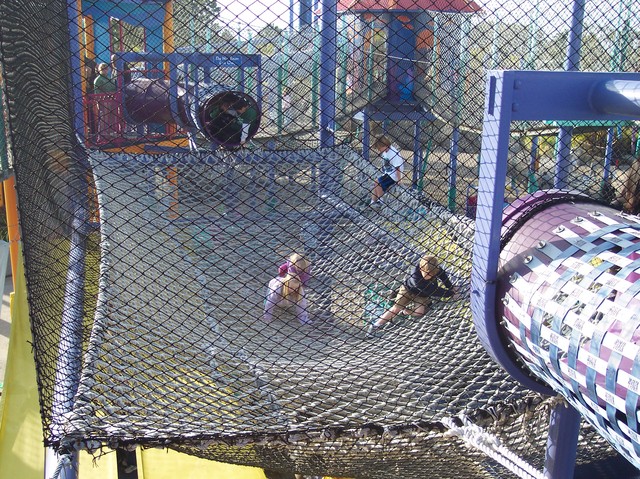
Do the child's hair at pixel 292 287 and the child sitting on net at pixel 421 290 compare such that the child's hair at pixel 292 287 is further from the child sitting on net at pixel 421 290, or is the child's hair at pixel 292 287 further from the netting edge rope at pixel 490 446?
the netting edge rope at pixel 490 446

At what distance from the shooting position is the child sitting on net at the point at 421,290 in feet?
7.57

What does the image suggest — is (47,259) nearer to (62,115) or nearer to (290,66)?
(62,115)

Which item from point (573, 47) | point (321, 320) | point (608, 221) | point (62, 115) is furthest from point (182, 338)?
point (573, 47)

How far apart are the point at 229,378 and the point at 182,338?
23 centimetres

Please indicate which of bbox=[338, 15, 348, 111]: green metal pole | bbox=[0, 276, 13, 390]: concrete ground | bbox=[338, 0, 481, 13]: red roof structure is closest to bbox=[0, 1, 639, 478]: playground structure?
bbox=[338, 15, 348, 111]: green metal pole

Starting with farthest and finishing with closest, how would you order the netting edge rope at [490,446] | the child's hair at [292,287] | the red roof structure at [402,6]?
1. the red roof structure at [402,6]
2. the child's hair at [292,287]
3. the netting edge rope at [490,446]

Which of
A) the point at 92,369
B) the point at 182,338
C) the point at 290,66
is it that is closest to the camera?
the point at 92,369

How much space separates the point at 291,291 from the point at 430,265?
1.84 feet

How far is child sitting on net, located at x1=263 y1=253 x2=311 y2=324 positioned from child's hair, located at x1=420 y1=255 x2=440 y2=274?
44 centimetres

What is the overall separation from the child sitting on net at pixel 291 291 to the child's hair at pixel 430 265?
44 centimetres

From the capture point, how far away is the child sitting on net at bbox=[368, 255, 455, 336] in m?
2.31

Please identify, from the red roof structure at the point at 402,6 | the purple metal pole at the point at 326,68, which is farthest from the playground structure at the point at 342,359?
the red roof structure at the point at 402,6

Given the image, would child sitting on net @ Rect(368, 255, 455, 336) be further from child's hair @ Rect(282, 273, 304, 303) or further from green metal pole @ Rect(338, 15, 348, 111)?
green metal pole @ Rect(338, 15, 348, 111)

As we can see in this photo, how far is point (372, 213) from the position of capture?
347 cm
